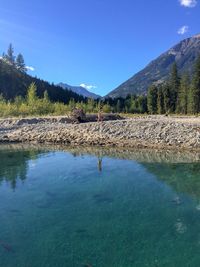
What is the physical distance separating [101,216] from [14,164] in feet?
57.5

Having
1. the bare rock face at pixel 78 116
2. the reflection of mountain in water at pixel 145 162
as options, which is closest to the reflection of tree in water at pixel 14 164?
the reflection of mountain in water at pixel 145 162

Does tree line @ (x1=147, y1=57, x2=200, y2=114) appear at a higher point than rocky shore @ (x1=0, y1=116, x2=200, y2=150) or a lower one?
higher

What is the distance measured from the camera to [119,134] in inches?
1718

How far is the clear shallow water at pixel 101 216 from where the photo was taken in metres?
12.7

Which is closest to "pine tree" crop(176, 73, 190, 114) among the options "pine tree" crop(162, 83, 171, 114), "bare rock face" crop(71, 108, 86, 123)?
"pine tree" crop(162, 83, 171, 114)

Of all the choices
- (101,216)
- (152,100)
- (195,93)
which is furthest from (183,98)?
(101,216)

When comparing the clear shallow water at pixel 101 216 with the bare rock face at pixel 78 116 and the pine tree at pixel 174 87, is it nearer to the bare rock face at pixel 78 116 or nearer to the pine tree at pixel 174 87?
the bare rock face at pixel 78 116

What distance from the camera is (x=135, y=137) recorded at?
136 ft

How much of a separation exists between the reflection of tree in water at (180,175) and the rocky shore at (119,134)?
7.89 meters

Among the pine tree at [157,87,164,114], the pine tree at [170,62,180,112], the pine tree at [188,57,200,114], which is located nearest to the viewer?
the pine tree at [188,57,200,114]

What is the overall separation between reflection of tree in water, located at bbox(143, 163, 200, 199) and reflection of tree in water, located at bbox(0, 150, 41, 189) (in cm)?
1035

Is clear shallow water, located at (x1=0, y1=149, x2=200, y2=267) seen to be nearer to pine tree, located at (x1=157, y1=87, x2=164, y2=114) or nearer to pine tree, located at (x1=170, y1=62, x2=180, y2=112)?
pine tree, located at (x1=157, y1=87, x2=164, y2=114)

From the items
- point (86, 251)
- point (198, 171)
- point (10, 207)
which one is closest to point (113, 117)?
point (198, 171)

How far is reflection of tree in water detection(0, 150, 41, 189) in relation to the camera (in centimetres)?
2655
